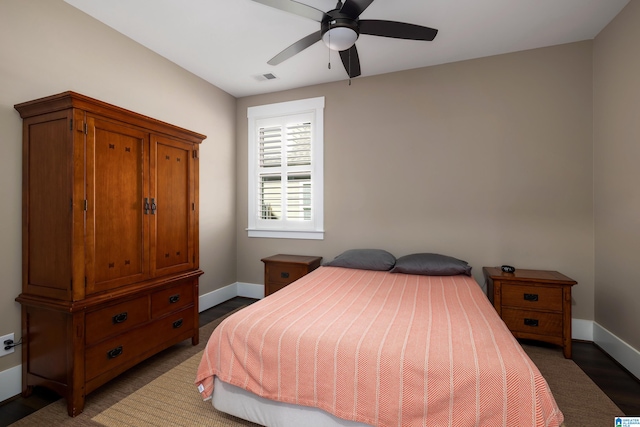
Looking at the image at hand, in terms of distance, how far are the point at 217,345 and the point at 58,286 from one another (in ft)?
3.80

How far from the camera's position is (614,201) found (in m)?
2.56

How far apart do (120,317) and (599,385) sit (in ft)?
11.6

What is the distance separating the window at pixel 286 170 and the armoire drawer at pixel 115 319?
204cm

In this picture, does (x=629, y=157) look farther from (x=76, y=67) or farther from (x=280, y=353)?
(x=76, y=67)

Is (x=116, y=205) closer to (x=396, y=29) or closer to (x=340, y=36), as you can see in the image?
(x=340, y=36)

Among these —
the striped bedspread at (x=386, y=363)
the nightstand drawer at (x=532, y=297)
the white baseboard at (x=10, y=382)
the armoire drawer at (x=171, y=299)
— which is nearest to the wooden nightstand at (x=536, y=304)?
the nightstand drawer at (x=532, y=297)

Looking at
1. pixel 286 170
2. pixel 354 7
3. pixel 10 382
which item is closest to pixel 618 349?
pixel 354 7

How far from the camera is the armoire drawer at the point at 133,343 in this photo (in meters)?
1.97

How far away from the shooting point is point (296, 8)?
6.10 feet

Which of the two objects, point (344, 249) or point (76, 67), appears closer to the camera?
point (76, 67)

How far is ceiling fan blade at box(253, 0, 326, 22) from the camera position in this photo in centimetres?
181

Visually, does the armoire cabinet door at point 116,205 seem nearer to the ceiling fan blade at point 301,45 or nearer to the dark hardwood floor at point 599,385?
the dark hardwood floor at point 599,385

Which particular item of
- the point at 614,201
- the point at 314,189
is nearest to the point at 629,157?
the point at 614,201

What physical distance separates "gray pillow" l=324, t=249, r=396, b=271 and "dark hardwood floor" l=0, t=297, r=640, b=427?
1761mm
